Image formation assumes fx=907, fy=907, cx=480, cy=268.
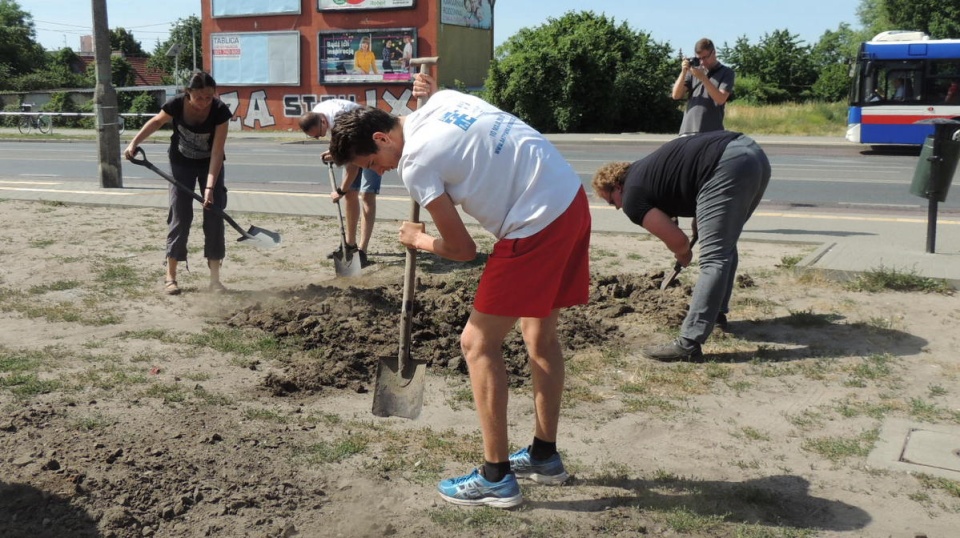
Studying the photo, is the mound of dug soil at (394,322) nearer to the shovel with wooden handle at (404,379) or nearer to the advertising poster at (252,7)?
the shovel with wooden handle at (404,379)

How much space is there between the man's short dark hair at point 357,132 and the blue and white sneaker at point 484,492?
1304 millimetres

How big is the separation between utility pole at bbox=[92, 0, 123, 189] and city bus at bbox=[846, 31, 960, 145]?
1777cm

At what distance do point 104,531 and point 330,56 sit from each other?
39.9 m

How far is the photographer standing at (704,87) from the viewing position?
818 centimetres

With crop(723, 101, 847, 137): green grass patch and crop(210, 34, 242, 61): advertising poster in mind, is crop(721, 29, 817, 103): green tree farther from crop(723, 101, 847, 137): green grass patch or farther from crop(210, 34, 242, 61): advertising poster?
crop(210, 34, 242, 61): advertising poster

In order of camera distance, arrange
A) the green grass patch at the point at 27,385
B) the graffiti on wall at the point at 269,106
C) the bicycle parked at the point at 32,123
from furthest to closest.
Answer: the graffiti on wall at the point at 269,106, the bicycle parked at the point at 32,123, the green grass patch at the point at 27,385

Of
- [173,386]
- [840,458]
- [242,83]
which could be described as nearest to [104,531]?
[173,386]

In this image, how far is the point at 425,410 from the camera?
4.55 meters

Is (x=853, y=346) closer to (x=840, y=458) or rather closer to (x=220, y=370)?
(x=840, y=458)

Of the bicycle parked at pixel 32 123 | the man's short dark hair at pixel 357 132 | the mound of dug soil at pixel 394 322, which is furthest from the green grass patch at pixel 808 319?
the bicycle parked at pixel 32 123

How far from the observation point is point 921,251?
26.2 feet

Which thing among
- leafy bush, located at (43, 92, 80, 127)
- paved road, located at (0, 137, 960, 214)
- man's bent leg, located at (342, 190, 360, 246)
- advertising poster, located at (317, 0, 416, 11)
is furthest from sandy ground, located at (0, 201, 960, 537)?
leafy bush, located at (43, 92, 80, 127)

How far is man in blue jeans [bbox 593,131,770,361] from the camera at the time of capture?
→ 511cm

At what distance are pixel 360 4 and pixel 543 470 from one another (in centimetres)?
3920
